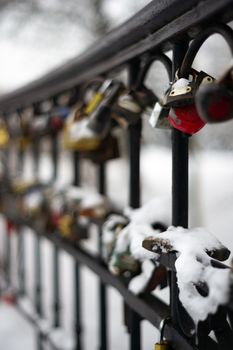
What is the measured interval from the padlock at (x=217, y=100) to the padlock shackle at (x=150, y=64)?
12.3 inches

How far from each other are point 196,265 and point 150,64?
0.54 metres

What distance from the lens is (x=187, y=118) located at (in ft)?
2.52

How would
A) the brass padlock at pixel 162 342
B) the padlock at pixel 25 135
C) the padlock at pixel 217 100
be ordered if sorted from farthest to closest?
the padlock at pixel 25 135, the brass padlock at pixel 162 342, the padlock at pixel 217 100

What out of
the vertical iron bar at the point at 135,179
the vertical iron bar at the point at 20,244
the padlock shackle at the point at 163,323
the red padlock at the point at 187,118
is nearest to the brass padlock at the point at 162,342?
the padlock shackle at the point at 163,323

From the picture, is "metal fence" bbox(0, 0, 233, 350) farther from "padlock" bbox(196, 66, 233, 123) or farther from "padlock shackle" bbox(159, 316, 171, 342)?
"padlock" bbox(196, 66, 233, 123)

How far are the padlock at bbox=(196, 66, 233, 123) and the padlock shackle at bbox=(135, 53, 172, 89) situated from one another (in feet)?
1.03

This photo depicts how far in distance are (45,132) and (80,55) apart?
607 mm

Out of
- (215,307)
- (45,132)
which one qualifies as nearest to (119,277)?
(215,307)

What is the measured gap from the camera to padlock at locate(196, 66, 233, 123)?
0.59m

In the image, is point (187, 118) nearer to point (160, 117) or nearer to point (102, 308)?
point (160, 117)

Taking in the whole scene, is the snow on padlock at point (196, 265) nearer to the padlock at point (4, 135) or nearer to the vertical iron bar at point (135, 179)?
the vertical iron bar at point (135, 179)

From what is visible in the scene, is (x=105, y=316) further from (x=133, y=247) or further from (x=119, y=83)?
(x=119, y=83)

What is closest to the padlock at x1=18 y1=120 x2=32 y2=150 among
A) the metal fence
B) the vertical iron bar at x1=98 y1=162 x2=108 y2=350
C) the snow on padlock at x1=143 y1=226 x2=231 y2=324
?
the metal fence

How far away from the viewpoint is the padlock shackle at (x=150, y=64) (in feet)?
3.08
